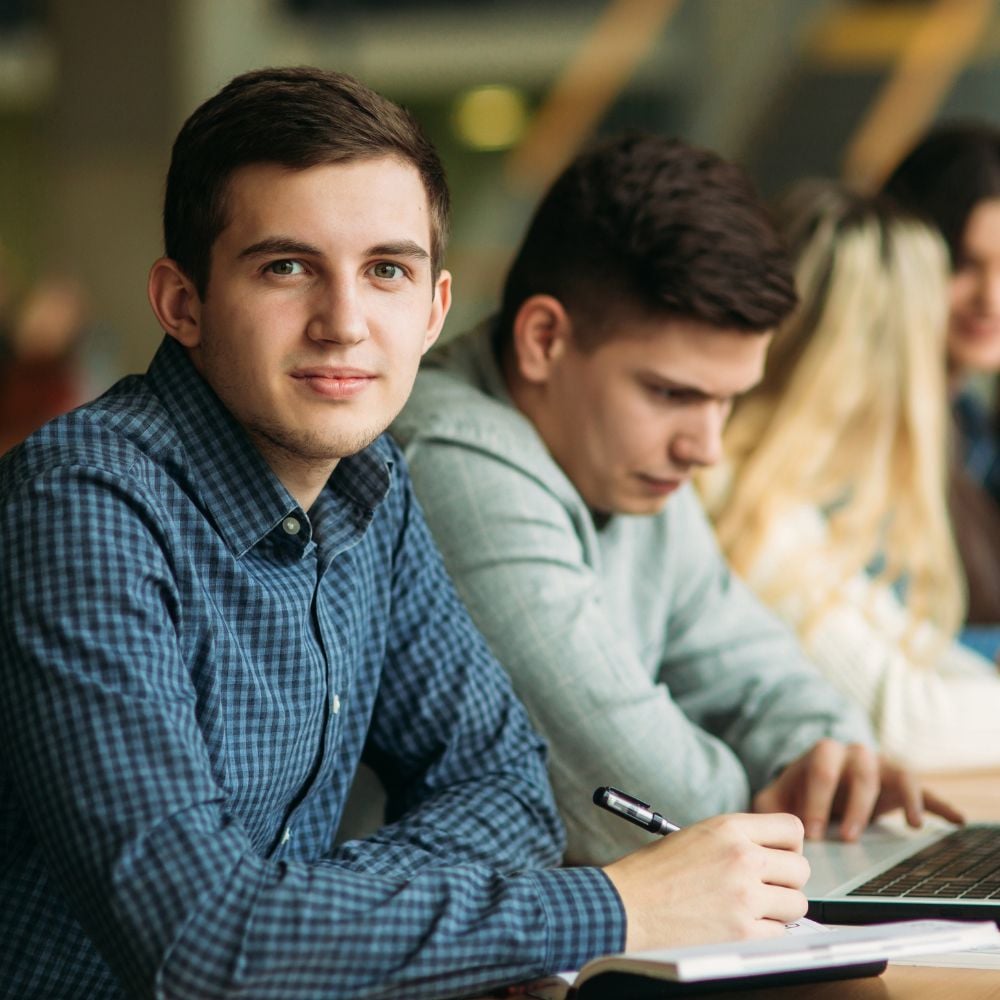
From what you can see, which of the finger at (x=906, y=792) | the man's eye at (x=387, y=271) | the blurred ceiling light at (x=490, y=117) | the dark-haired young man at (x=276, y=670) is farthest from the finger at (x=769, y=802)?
the blurred ceiling light at (x=490, y=117)

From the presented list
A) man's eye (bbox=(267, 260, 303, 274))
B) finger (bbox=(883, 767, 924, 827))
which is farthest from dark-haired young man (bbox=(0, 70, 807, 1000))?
finger (bbox=(883, 767, 924, 827))

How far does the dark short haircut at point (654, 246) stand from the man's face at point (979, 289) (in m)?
1.22

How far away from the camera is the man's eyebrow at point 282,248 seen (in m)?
1.13

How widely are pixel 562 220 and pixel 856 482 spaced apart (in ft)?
2.71

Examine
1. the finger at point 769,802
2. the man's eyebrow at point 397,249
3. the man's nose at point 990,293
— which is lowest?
the finger at point 769,802

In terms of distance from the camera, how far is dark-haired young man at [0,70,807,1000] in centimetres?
95

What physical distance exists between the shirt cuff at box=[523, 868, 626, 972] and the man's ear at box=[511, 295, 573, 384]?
0.82 meters

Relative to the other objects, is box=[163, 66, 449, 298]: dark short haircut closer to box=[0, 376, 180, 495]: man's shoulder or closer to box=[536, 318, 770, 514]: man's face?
box=[0, 376, 180, 495]: man's shoulder

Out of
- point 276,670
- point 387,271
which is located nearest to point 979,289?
point 387,271

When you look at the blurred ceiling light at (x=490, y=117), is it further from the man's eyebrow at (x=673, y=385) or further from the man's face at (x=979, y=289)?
the man's eyebrow at (x=673, y=385)

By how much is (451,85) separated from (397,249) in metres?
Result: 8.61

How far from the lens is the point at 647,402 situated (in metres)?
1.72

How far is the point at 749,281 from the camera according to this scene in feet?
5.54

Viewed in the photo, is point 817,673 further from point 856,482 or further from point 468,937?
point 468,937
